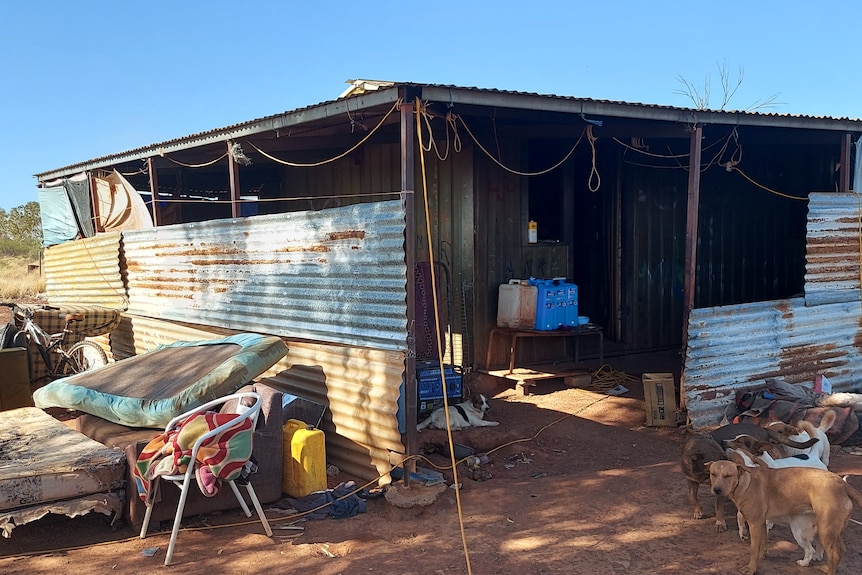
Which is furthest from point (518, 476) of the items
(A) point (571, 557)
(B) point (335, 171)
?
(B) point (335, 171)

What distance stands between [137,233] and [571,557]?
7572 mm

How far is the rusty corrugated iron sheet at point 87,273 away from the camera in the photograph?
972cm

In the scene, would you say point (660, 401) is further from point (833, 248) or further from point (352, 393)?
point (352, 393)

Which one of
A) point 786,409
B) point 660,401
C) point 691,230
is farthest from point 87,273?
point 786,409

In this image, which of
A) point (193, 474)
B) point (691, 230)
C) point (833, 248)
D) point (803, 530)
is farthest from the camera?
point (833, 248)

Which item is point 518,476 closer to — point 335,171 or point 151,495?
point 151,495

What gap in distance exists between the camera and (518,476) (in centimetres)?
562

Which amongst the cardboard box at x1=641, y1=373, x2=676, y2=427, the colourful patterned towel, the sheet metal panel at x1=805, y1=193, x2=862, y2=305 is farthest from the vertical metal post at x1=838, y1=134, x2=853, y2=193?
the colourful patterned towel

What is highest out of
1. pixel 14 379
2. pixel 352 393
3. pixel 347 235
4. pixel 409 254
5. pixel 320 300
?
pixel 347 235

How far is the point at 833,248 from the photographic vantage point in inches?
298

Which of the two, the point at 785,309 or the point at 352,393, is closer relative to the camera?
the point at 352,393

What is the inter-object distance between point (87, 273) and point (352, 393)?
7330 mm

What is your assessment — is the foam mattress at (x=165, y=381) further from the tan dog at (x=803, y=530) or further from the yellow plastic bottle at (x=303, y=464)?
the tan dog at (x=803, y=530)

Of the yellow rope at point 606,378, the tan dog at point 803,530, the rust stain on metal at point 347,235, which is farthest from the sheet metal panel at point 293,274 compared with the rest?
the yellow rope at point 606,378
